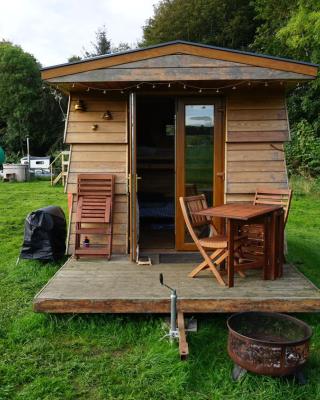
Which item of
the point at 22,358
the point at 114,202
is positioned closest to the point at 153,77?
the point at 114,202

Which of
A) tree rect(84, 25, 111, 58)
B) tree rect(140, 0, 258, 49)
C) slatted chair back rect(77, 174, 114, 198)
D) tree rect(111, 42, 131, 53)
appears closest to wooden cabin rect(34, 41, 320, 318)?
slatted chair back rect(77, 174, 114, 198)

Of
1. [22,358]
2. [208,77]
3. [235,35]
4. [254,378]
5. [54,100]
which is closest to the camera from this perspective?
[254,378]

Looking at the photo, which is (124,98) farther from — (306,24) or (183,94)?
(306,24)

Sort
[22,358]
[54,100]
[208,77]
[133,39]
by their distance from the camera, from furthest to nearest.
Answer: [133,39]
[54,100]
[208,77]
[22,358]

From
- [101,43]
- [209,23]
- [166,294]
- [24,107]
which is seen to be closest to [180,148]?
[166,294]

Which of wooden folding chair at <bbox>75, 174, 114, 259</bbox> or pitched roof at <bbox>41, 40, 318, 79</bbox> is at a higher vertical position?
pitched roof at <bbox>41, 40, 318, 79</bbox>

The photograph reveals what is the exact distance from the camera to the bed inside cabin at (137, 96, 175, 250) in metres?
7.75

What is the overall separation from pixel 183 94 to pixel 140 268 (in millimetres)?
2204

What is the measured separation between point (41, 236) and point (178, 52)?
2788mm

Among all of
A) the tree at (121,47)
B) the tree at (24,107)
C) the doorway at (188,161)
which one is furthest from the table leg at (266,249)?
the tree at (121,47)

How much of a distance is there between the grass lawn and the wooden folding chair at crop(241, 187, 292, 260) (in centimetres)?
104

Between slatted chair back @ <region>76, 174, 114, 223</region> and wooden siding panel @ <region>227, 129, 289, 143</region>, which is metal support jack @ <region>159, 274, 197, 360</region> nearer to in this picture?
slatted chair back @ <region>76, 174, 114, 223</region>

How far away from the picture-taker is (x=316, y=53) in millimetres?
16297

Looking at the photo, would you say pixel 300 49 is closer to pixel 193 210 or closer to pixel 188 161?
pixel 188 161
